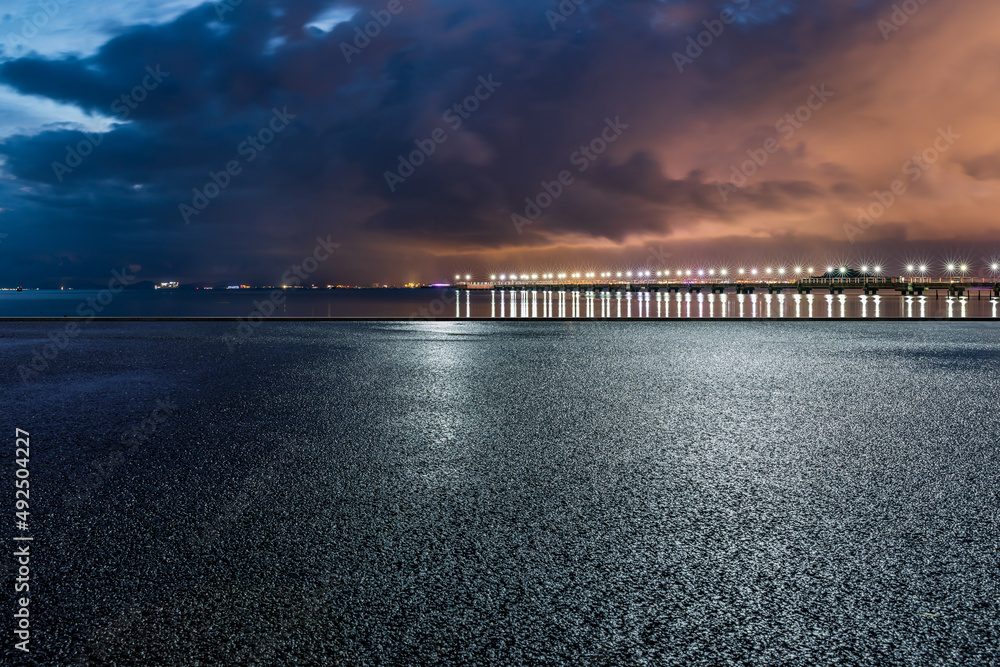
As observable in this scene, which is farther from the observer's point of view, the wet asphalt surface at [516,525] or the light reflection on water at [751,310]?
the light reflection on water at [751,310]

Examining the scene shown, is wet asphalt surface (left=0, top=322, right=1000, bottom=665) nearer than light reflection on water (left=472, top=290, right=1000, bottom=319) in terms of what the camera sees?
Yes

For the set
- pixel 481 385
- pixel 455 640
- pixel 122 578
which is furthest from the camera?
pixel 481 385

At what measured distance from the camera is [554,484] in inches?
199

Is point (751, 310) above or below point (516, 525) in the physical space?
above

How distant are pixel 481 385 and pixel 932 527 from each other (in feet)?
23.0

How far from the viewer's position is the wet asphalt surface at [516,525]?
2.85 meters

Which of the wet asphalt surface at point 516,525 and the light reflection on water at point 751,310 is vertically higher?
the light reflection on water at point 751,310

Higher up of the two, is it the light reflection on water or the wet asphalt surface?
the light reflection on water

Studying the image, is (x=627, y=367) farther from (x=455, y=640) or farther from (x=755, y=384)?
(x=455, y=640)

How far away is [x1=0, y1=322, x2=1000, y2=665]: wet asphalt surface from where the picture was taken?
9.34ft

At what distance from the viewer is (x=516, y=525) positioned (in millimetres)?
4137

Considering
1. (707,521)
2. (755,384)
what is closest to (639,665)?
(707,521)

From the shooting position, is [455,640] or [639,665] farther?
[455,640]

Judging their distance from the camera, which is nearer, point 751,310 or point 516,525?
point 516,525
